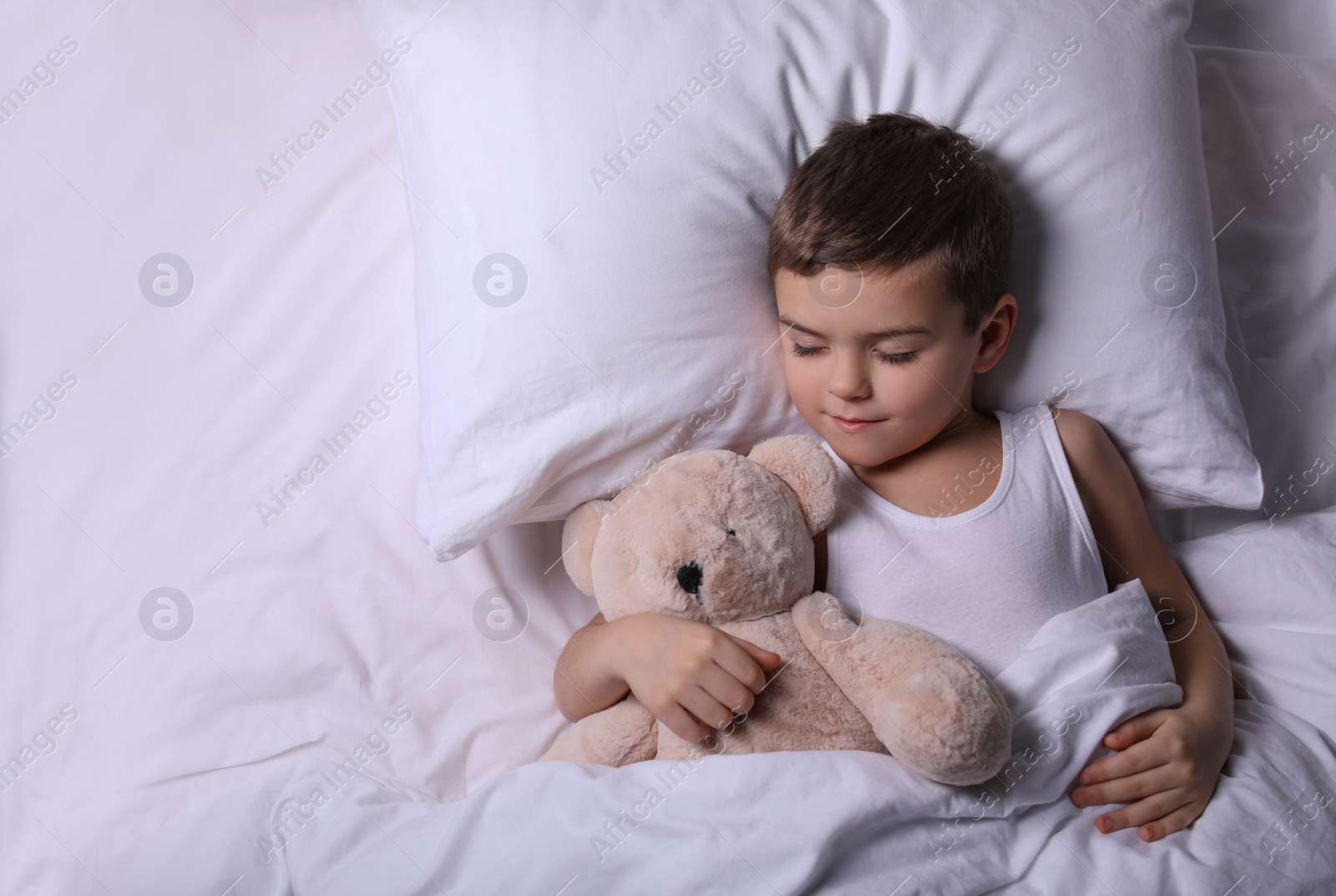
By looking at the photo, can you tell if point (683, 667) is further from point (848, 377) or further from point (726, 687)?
point (848, 377)

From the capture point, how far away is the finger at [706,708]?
0.83 meters

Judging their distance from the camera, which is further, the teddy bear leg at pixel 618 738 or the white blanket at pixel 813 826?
the teddy bear leg at pixel 618 738

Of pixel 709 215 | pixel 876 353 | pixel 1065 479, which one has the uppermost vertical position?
pixel 709 215

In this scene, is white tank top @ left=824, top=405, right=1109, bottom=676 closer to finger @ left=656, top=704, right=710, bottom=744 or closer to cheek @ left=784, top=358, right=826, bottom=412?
cheek @ left=784, top=358, right=826, bottom=412

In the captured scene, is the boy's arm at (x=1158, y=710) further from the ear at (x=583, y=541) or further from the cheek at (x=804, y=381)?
the ear at (x=583, y=541)

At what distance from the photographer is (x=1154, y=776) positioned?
2.88 feet

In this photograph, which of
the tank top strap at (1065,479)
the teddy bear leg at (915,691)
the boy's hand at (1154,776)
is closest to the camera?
the teddy bear leg at (915,691)

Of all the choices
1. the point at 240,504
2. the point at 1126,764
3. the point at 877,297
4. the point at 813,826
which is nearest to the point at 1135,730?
the point at 1126,764

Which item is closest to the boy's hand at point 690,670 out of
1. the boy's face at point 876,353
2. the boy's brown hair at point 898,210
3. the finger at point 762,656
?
the finger at point 762,656

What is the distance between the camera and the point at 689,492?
0.85 meters

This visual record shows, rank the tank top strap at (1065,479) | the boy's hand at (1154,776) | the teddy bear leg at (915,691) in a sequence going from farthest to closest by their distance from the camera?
the tank top strap at (1065,479), the boy's hand at (1154,776), the teddy bear leg at (915,691)

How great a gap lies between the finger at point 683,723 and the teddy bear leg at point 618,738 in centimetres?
7

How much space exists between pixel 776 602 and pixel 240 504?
60 centimetres

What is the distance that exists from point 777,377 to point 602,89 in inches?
12.8
